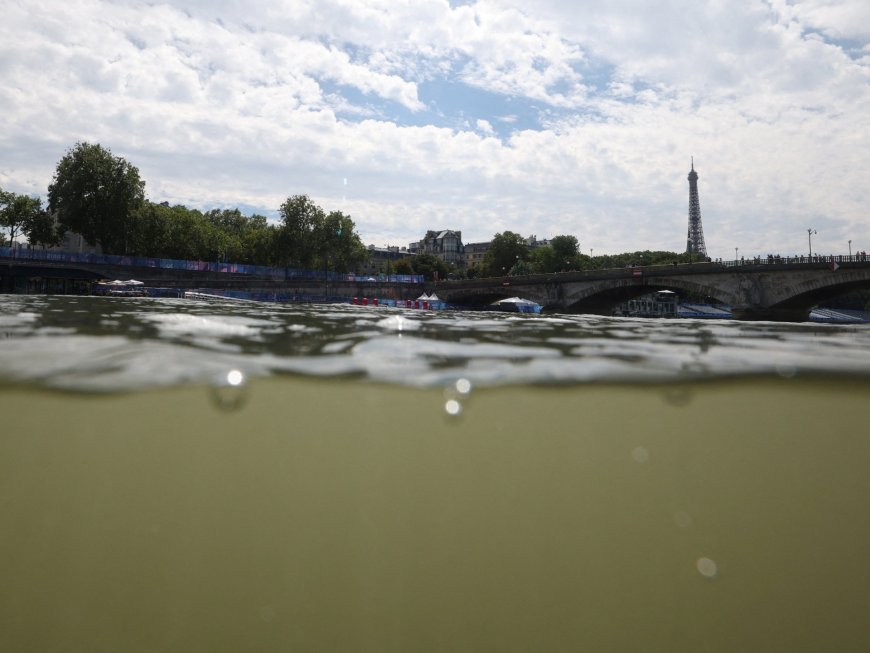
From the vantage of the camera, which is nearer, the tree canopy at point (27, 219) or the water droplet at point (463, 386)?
the water droplet at point (463, 386)

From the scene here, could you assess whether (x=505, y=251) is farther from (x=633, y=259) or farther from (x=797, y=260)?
(x=797, y=260)

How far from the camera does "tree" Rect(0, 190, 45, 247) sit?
6525cm

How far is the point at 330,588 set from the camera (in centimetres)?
163

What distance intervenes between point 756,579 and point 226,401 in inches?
124

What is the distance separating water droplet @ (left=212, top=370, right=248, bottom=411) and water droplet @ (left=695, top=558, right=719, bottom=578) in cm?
277

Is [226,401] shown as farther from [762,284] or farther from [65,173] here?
[65,173]

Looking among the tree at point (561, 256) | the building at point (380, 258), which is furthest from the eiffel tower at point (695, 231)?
the building at point (380, 258)

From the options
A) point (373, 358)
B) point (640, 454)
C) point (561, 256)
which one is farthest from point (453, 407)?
point (561, 256)

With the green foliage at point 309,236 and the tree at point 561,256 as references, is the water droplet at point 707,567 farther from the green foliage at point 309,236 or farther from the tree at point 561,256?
the tree at point 561,256

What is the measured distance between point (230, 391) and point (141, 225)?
6976 centimetres

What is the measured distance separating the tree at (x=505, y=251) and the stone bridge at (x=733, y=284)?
42905 millimetres

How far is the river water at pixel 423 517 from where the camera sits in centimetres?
150

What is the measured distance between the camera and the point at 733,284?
4647 cm

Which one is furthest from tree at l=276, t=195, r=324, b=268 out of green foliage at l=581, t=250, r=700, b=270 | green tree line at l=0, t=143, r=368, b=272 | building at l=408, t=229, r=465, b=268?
building at l=408, t=229, r=465, b=268
